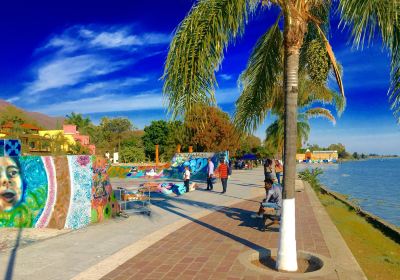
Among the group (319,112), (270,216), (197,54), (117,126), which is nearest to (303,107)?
(319,112)

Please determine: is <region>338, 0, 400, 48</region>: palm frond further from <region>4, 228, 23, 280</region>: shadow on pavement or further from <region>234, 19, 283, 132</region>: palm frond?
<region>4, 228, 23, 280</region>: shadow on pavement

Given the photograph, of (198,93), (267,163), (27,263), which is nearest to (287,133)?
(198,93)

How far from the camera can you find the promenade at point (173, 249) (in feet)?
18.8

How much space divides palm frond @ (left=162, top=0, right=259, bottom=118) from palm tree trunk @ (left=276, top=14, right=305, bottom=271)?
3.21ft

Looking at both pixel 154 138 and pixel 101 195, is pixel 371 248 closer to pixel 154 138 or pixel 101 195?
pixel 101 195

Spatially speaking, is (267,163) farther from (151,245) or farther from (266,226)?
(151,245)

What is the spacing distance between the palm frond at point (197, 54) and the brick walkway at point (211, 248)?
248 centimetres

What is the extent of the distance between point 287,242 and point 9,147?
9054 mm

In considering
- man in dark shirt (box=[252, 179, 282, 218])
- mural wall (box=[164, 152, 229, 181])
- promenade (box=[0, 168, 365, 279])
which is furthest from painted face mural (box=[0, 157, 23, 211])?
mural wall (box=[164, 152, 229, 181])

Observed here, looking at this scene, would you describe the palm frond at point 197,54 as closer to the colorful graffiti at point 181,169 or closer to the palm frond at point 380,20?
the palm frond at point 380,20

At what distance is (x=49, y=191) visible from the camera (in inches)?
389

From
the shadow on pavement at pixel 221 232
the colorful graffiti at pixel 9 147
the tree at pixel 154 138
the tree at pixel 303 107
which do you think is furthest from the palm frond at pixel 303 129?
the tree at pixel 154 138

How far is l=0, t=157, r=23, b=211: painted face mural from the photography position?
10008 mm

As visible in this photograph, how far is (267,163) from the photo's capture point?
16359 mm
